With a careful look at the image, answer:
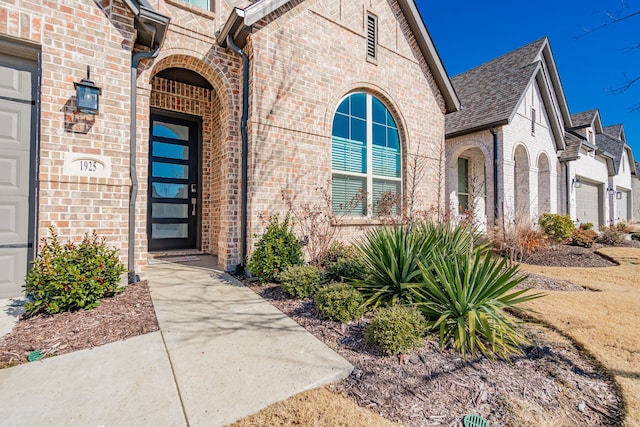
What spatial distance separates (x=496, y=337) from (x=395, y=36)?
25.7 ft

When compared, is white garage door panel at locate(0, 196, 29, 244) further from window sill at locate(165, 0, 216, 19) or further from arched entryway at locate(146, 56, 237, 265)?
window sill at locate(165, 0, 216, 19)

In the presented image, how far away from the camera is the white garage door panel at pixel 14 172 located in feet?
12.3

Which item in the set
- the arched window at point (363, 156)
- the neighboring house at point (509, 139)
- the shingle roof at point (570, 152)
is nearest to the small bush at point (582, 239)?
the neighboring house at point (509, 139)

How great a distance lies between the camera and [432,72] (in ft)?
29.0

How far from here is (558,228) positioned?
10.6m

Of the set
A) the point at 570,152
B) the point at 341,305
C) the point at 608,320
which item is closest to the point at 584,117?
the point at 570,152

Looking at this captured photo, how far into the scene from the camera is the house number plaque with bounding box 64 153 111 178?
3.92 metres

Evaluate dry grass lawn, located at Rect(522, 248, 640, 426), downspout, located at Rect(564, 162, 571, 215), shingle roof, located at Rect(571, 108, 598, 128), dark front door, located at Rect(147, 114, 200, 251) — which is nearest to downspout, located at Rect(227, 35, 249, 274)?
dark front door, located at Rect(147, 114, 200, 251)

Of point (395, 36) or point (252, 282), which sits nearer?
point (252, 282)

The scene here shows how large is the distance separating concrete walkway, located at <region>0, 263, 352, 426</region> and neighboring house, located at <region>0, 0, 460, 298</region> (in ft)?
7.04

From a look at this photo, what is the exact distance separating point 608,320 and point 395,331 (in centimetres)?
324

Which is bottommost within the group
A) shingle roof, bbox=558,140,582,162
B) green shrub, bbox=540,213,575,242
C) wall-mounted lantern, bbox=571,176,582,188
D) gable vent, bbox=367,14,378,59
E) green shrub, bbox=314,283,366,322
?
green shrub, bbox=314,283,366,322

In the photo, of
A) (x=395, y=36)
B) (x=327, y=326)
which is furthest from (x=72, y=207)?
(x=395, y=36)

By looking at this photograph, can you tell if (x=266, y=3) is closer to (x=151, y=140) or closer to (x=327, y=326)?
(x=151, y=140)
